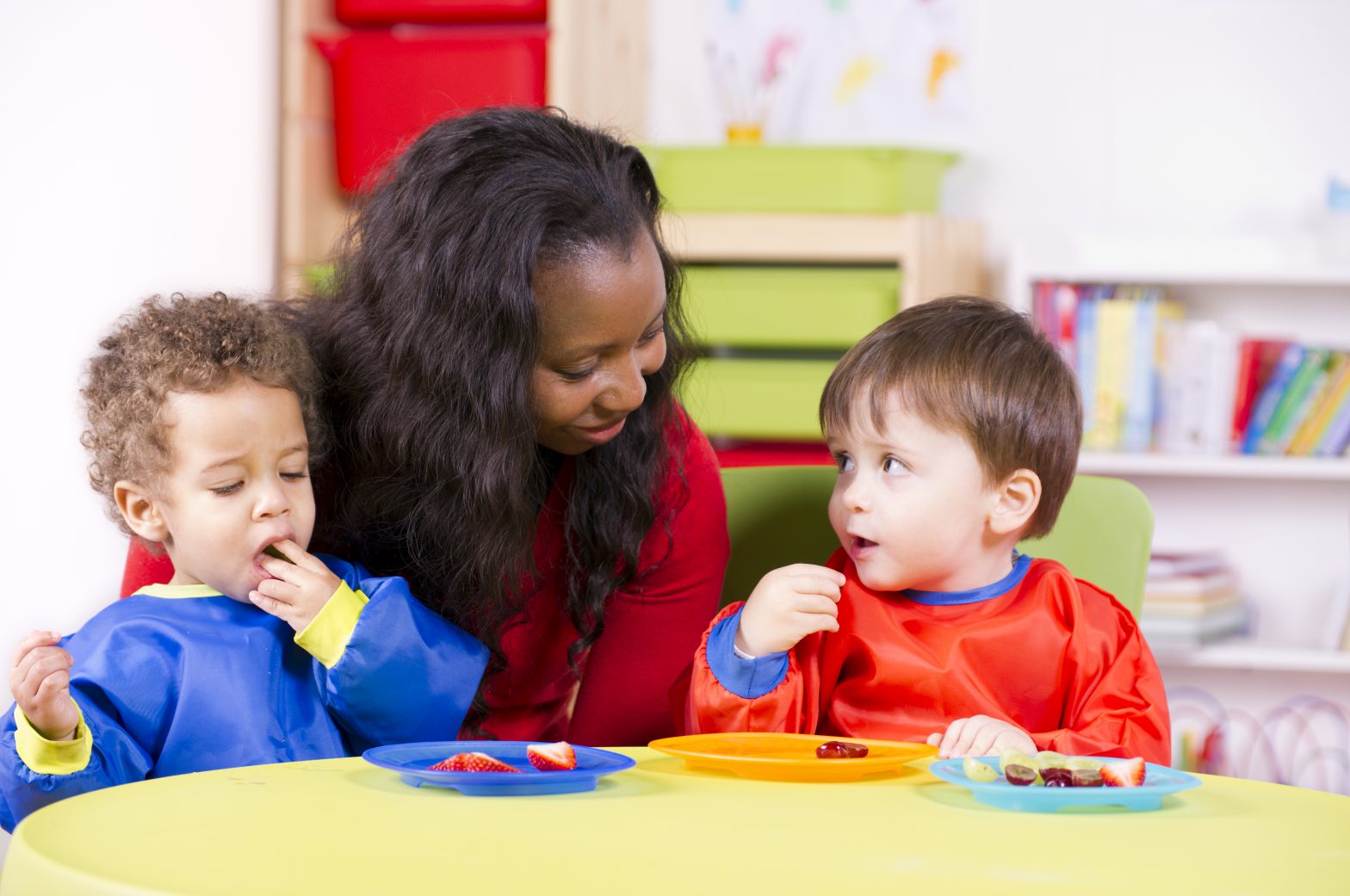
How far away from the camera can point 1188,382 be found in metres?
2.76

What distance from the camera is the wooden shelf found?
2.70 meters

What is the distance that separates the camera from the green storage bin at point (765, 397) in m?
2.74

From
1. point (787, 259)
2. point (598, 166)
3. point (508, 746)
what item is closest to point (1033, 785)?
point (508, 746)

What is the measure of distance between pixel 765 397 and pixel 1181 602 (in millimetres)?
840

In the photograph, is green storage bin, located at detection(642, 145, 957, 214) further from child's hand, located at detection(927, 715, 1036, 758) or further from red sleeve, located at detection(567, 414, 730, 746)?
child's hand, located at detection(927, 715, 1036, 758)

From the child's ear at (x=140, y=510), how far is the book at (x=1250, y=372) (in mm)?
2174

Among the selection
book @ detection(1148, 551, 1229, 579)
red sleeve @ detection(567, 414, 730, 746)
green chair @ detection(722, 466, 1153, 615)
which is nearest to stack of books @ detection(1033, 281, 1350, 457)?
book @ detection(1148, 551, 1229, 579)

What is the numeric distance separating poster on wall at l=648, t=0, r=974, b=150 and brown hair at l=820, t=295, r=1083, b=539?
73.6 inches

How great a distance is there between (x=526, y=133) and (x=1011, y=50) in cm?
207

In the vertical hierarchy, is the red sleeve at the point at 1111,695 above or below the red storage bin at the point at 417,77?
below

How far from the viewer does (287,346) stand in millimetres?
1163

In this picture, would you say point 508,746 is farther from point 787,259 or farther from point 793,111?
point 793,111

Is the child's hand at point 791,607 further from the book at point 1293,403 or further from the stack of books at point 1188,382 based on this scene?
the book at point 1293,403

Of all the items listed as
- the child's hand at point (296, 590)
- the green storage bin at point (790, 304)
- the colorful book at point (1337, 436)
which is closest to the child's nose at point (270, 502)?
the child's hand at point (296, 590)
